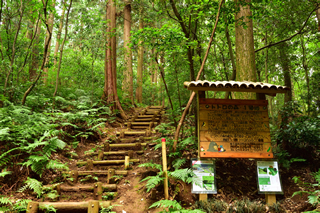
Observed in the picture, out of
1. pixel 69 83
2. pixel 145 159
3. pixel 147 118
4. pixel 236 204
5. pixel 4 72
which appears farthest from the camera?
pixel 69 83

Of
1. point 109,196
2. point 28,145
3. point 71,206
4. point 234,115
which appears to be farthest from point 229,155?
point 28,145

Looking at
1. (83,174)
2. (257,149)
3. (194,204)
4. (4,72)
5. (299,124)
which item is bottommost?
(194,204)

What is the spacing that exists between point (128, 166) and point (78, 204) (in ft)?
6.97

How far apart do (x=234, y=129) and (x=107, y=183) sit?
330cm

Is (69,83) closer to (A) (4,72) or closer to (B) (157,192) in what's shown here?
(A) (4,72)

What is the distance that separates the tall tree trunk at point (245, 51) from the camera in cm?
579

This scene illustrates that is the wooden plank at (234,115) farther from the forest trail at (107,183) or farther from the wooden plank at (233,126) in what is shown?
the forest trail at (107,183)

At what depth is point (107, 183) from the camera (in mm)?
4746

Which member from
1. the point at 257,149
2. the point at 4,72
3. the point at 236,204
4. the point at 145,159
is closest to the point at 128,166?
the point at 145,159

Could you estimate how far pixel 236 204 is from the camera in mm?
3852

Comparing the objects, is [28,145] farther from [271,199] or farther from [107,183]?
[271,199]

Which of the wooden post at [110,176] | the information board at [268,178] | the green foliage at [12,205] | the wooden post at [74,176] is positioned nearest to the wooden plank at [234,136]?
the information board at [268,178]

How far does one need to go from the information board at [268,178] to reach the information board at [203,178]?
100 cm

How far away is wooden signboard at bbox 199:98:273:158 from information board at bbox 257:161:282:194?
20 cm
